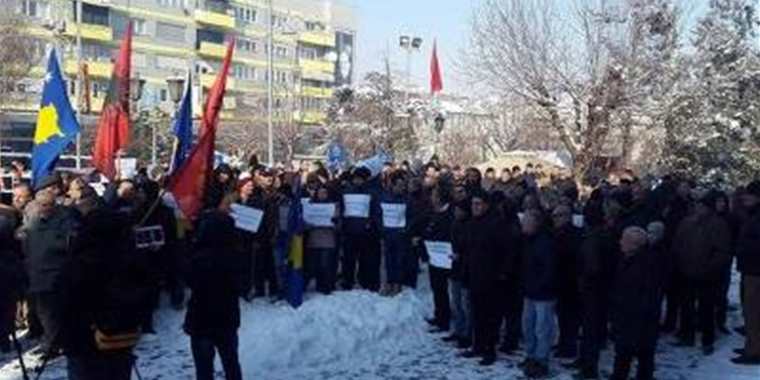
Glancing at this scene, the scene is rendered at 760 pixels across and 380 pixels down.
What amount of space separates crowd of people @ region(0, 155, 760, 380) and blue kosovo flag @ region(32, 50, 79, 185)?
36cm

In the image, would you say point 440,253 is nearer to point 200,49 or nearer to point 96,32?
point 96,32

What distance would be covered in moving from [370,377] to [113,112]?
5879mm

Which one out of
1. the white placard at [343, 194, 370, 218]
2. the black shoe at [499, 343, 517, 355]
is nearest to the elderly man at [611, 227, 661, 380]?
the black shoe at [499, 343, 517, 355]

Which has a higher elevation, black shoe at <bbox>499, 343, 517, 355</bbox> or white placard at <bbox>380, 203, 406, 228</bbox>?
white placard at <bbox>380, 203, 406, 228</bbox>

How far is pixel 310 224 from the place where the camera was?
1465 cm

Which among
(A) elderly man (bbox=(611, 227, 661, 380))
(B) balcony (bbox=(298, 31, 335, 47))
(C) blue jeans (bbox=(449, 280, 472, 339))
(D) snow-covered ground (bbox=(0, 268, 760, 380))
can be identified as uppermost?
(B) balcony (bbox=(298, 31, 335, 47))

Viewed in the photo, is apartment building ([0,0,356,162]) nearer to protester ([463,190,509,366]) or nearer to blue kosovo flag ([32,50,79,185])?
blue kosovo flag ([32,50,79,185])

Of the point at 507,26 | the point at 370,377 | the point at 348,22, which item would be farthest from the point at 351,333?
the point at 348,22

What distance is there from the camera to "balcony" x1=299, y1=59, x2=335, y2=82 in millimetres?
92375

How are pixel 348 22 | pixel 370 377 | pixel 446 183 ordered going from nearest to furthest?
pixel 370 377 → pixel 446 183 → pixel 348 22

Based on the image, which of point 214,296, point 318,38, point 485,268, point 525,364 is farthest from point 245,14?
point 214,296

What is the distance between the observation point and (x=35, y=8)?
210 ft

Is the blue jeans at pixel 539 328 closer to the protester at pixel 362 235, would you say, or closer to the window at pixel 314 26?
the protester at pixel 362 235

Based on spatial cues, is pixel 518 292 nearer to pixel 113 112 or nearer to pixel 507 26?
pixel 113 112
